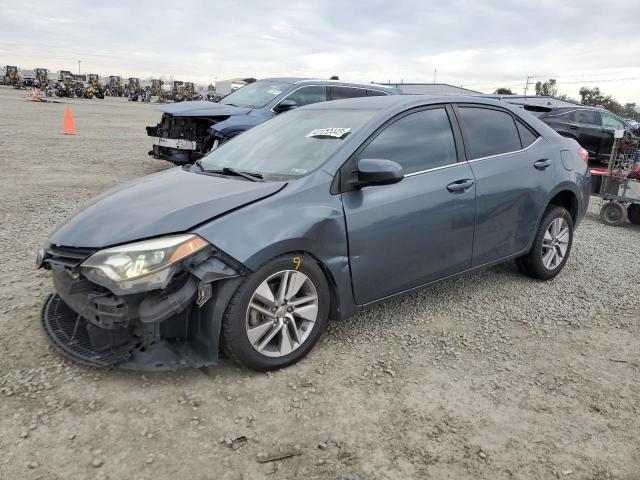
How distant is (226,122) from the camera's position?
8.01m

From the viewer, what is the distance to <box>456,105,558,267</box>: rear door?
379 cm

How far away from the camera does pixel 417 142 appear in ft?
11.6

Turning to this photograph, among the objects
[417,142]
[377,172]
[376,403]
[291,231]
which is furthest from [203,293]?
[417,142]

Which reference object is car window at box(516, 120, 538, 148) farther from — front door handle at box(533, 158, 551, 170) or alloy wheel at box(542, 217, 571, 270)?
alloy wheel at box(542, 217, 571, 270)

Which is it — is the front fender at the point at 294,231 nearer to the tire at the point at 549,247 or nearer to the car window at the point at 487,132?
the car window at the point at 487,132

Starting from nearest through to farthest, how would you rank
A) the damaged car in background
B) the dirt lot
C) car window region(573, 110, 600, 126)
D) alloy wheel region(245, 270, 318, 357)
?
the dirt lot < alloy wheel region(245, 270, 318, 357) < the damaged car in background < car window region(573, 110, 600, 126)

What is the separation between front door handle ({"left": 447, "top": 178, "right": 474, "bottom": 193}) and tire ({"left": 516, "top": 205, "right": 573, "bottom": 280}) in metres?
1.09

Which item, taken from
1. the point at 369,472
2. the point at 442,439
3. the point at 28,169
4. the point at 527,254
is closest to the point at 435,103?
the point at 527,254

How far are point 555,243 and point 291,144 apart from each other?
102 inches

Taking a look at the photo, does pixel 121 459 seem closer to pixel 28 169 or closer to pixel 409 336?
pixel 409 336

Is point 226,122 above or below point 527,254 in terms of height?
above

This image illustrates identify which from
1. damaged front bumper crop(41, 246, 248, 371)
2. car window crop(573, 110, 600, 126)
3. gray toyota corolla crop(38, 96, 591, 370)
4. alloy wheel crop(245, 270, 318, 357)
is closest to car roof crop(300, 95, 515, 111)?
gray toyota corolla crop(38, 96, 591, 370)

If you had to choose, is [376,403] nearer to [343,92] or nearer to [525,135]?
[525,135]

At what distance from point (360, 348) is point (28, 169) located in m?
8.00
